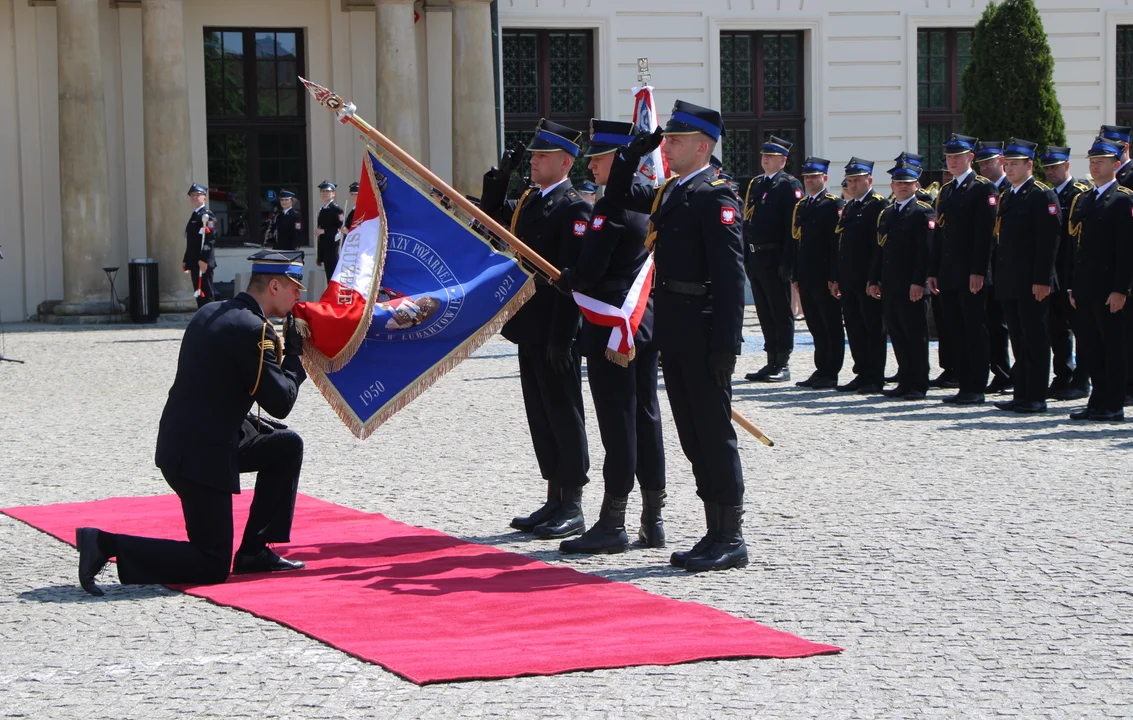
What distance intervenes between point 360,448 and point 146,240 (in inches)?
607


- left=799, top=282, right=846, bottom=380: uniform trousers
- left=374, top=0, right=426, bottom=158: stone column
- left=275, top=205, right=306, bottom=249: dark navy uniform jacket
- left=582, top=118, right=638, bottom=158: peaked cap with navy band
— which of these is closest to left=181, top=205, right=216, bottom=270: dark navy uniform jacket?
left=275, top=205, right=306, bottom=249: dark navy uniform jacket

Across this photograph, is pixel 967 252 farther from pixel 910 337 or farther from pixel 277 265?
pixel 277 265

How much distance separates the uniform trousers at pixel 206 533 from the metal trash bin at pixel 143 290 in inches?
696

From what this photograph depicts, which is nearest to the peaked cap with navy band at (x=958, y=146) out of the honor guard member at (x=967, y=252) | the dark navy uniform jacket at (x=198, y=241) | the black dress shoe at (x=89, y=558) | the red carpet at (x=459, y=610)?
the honor guard member at (x=967, y=252)

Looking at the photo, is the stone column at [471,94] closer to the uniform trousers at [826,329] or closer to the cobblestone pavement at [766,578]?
the uniform trousers at [826,329]

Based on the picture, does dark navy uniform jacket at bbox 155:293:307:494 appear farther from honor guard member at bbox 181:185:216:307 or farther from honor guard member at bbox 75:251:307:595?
honor guard member at bbox 181:185:216:307

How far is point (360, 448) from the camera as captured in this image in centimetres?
1149

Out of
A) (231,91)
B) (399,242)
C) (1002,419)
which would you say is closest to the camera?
(399,242)

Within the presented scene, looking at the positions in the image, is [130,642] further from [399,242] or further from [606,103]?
[606,103]

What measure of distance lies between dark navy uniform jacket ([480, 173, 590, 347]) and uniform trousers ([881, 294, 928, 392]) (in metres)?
6.30

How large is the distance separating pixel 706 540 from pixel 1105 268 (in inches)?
238

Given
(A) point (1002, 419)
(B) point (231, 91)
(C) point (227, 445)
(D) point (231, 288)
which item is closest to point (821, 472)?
(A) point (1002, 419)

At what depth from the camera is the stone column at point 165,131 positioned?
2475cm

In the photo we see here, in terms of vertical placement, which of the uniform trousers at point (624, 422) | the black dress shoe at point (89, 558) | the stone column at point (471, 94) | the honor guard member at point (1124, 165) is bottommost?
the black dress shoe at point (89, 558)
